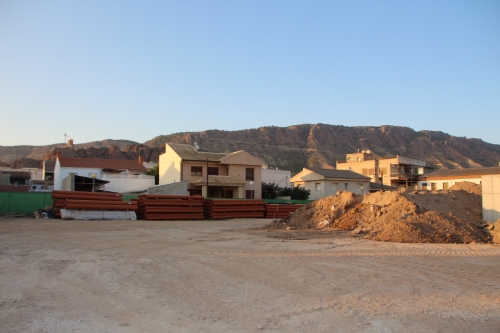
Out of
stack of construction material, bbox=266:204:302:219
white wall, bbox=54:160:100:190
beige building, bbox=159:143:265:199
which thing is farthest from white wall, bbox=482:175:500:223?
white wall, bbox=54:160:100:190

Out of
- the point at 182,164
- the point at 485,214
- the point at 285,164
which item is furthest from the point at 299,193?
the point at 285,164

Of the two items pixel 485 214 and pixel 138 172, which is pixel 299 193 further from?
pixel 485 214

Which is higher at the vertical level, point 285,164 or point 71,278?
point 285,164

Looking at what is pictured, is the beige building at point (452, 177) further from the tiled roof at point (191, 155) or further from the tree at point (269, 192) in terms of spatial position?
the tiled roof at point (191, 155)

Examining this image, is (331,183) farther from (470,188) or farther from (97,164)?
Answer: (97,164)

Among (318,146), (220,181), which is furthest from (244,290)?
(318,146)

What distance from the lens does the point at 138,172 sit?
66312 mm

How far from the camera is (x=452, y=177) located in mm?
55125

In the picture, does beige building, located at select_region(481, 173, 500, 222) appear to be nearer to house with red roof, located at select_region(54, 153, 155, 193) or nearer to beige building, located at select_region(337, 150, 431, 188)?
house with red roof, located at select_region(54, 153, 155, 193)

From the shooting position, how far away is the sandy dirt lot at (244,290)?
548cm

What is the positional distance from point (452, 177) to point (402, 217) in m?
43.2

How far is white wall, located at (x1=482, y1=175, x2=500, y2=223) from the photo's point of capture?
1778 cm

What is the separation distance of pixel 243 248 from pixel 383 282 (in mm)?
5852

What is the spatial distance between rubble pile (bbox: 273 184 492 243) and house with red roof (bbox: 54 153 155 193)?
28.8 metres
